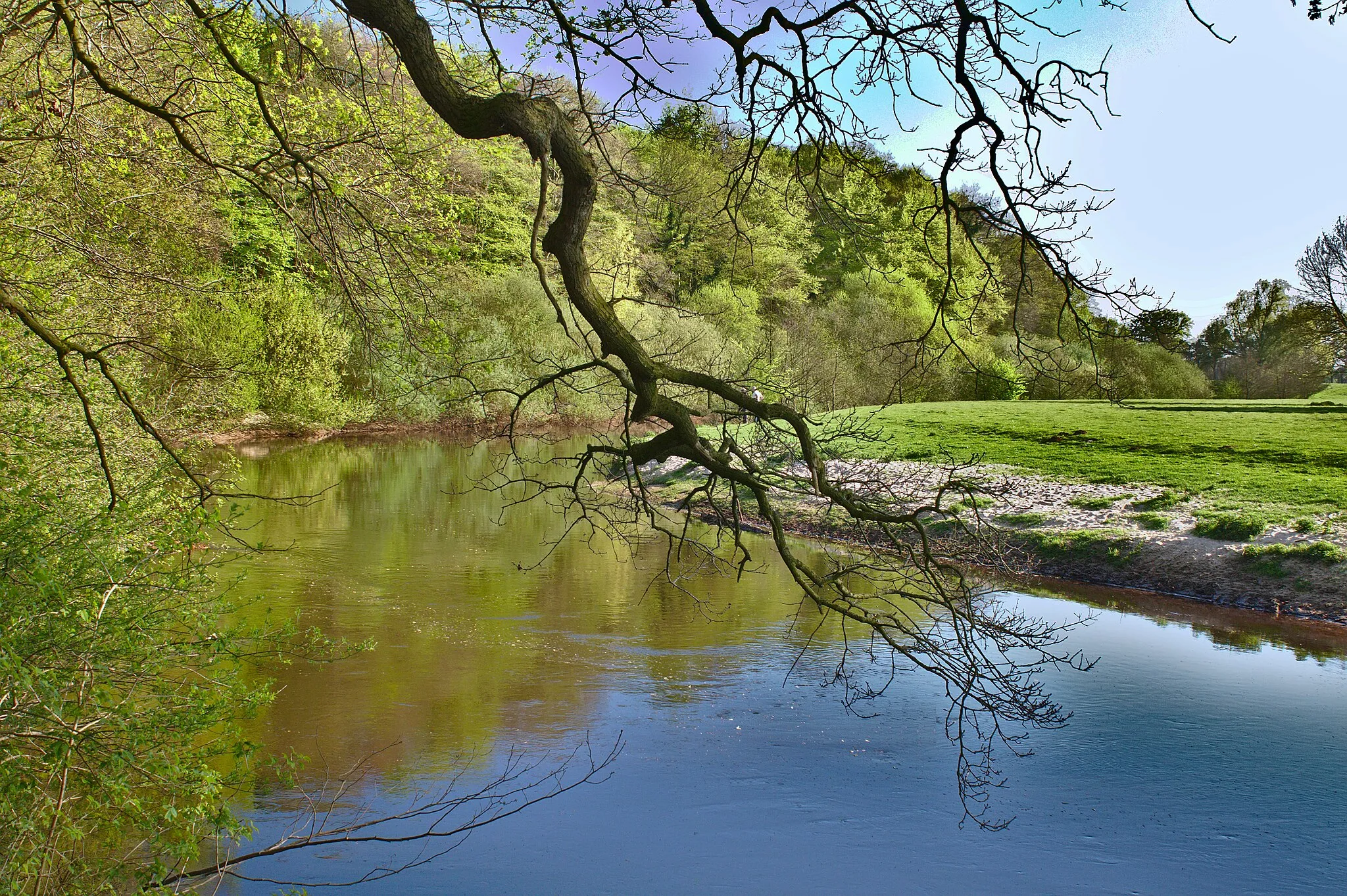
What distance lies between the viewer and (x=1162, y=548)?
13.2 meters

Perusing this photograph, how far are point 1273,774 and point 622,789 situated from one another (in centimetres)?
450

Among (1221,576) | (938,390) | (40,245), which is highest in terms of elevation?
(938,390)

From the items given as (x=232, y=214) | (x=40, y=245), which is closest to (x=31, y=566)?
(x=40, y=245)

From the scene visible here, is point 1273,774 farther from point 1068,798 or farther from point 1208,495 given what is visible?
point 1208,495

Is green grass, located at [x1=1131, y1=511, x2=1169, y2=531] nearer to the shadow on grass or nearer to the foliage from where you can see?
the shadow on grass

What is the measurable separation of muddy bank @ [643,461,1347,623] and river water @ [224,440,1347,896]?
23.6 inches

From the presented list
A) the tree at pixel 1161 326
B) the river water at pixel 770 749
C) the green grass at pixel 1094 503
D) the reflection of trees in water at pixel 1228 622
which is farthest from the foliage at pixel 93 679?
the green grass at pixel 1094 503

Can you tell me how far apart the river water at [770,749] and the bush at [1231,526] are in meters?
1.54

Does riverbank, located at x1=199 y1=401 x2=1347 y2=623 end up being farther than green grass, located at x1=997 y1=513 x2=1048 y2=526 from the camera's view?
No

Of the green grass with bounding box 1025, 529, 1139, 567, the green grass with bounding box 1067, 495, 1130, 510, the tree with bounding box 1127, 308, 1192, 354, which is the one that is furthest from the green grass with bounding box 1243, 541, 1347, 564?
the tree with bounding box 1127, 308, 1192, 354

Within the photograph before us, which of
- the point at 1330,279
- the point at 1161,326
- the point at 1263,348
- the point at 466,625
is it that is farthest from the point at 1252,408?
the point at 1161,326

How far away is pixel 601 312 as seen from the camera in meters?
4.09

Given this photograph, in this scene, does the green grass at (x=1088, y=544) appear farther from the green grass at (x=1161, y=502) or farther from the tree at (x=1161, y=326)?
the tree at (x=1161, y=326)

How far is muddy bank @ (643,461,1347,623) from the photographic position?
38.1 feet
